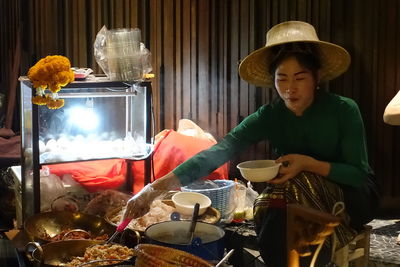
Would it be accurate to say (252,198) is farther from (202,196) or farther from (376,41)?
(376,41)

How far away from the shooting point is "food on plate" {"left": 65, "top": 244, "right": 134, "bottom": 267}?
319 cm

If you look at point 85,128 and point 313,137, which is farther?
point 85,128

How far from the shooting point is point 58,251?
337 centimetres

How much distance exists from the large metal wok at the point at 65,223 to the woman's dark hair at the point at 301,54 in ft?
6.03

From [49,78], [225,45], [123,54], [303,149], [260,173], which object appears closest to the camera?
[260,173]

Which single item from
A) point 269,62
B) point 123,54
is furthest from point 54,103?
point 269,62

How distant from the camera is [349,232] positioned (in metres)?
3.23

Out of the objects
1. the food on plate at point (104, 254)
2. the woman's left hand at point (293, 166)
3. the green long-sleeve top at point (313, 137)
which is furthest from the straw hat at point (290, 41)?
the food on plate at point (104, 254)

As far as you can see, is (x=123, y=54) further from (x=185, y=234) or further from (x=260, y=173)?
(x=260, y=173)

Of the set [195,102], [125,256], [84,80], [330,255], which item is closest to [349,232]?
[330,255]

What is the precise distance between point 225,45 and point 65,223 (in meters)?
2.78

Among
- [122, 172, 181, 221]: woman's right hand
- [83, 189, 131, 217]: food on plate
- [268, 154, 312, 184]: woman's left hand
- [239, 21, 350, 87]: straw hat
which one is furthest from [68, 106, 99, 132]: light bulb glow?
[268, 154, 312, 184]: woman's left hand

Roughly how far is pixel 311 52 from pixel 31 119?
2.39 meters

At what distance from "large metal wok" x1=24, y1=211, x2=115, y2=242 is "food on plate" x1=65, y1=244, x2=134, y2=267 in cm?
67
